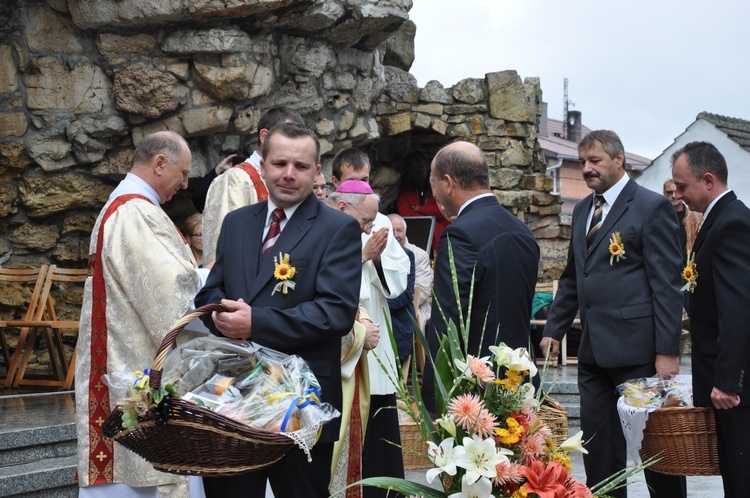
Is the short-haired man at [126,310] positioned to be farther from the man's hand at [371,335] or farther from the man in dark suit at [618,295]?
the man in dark suit at [618,295]

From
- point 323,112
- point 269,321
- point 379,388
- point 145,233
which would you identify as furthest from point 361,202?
point 323,112

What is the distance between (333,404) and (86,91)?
6.13 meters

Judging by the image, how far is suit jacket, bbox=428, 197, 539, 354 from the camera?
418cm

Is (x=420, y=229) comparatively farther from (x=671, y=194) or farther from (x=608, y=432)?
(x=608, y=432)

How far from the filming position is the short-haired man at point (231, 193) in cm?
516

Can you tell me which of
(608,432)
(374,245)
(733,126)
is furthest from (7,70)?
(733,126)

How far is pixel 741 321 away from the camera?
4.57 metres

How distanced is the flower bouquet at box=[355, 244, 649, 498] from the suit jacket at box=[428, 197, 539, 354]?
1.44 meters

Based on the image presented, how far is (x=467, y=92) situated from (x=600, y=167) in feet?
25.1

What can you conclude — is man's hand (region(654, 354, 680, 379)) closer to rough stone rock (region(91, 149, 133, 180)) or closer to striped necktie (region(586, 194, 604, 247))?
striped necktie (region(586, 194, 604, 247))

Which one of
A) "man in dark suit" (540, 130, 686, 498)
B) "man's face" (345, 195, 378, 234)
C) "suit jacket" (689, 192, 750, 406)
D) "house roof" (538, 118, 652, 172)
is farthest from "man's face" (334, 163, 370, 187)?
"house roof" (538, 118, 652, 172)

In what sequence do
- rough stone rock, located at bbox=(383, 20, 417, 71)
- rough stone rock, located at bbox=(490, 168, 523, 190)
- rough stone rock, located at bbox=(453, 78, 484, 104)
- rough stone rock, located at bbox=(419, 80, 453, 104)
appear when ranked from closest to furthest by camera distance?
rough stone rock, located at bbox=(419, 80, 453, 104) → rough stone rock, located at bbox=(453, 78, 484, 104) → rough stone rock, located at bbox=(490, 168, 523, 190) → rough stone rock, located at bbox=(383, 20, 417, 71)

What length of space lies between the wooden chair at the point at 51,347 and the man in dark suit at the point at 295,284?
517 cm

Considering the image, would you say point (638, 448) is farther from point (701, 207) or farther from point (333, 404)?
point (333, 404)
